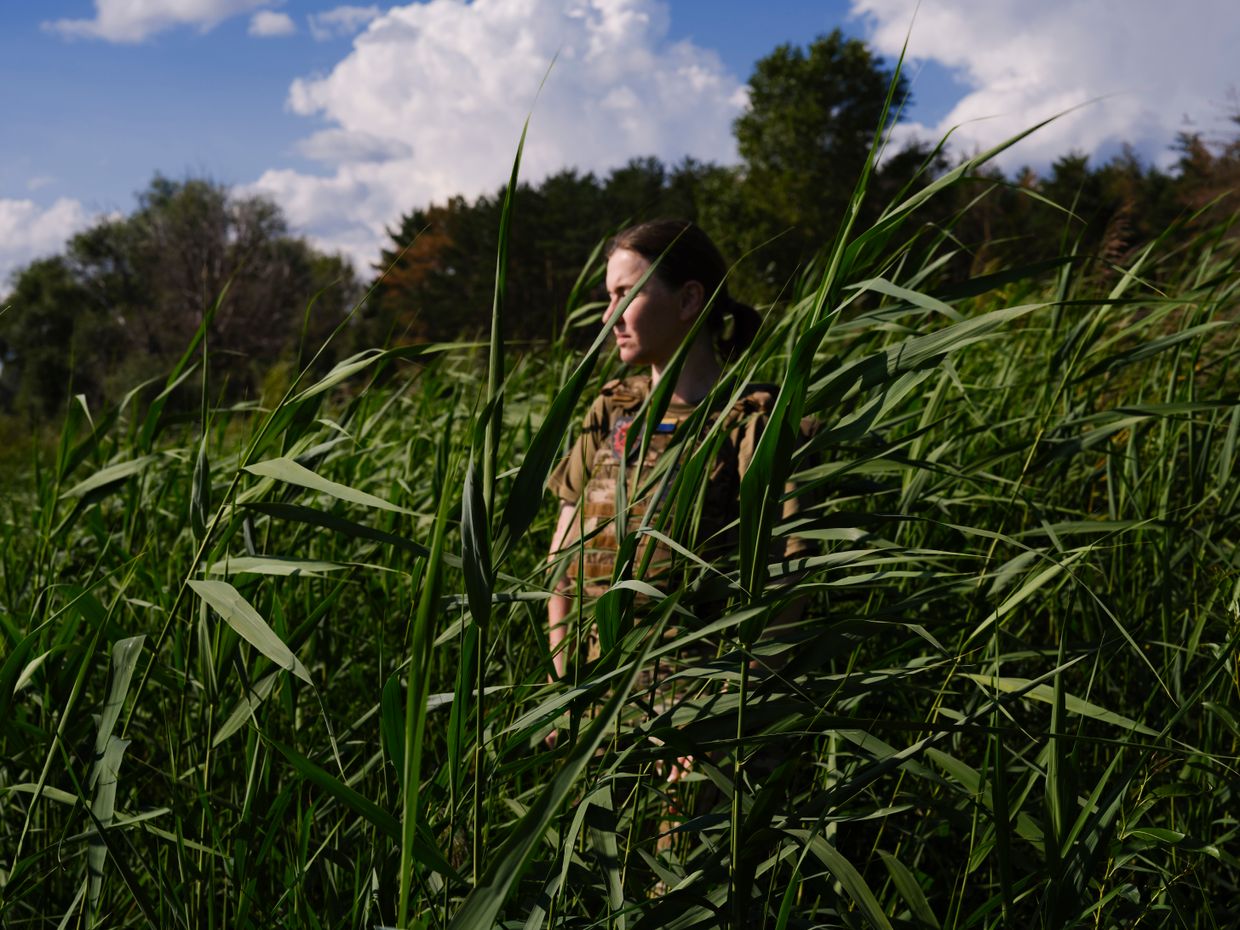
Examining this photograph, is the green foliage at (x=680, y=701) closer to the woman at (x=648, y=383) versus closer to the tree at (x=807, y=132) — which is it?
the woman at (x=648, y=383)

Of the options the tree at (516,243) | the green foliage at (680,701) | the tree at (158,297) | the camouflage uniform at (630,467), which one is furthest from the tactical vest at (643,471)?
the tree at (516,243)

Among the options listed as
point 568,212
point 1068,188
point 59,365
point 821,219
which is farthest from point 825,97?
point 59,365

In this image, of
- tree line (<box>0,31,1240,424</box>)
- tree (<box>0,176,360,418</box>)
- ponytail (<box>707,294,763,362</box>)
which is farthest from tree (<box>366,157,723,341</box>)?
ponytail (<box>707,294,763,362</box>)

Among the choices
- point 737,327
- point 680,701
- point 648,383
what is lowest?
point 680,701

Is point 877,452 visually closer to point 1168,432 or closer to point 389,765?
point 389,765

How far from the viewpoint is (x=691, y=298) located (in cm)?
218

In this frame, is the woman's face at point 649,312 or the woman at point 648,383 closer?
the woman at point 648,383

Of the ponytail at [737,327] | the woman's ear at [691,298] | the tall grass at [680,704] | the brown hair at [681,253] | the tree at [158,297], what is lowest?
A: the tall grass at [680,704]

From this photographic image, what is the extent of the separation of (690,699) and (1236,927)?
1010 mm

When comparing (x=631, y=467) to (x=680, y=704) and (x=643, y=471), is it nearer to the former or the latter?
(x=643, y=471)

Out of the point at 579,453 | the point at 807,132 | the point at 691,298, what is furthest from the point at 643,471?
the point at 807,132

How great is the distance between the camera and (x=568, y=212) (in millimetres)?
41406

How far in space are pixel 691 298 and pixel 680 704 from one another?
1.21 metres

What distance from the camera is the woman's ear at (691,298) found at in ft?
7.09
